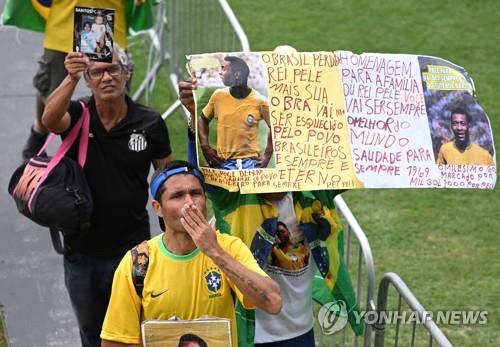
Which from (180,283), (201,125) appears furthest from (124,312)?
(201,125)

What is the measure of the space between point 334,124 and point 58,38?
326cm

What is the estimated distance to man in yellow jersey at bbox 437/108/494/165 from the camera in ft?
14.4

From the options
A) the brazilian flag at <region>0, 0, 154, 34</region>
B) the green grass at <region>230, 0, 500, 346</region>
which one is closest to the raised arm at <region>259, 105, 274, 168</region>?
the green grass at <region>230, 0, 500, 346</region>

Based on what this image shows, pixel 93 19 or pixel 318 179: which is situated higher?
pixel 93 19

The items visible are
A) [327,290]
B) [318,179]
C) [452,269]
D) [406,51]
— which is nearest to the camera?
[318,179]

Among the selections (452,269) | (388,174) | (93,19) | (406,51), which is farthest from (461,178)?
(406,51)

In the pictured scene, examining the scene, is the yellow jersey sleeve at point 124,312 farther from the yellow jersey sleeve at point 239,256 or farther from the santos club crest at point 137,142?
the santos club crest at point 137,142

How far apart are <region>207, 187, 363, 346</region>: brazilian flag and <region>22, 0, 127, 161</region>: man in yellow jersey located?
275 cm

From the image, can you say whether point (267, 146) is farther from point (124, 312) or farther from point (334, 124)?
point (124, 312)

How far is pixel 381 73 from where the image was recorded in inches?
178

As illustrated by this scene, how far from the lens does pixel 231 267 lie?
377 centimetres

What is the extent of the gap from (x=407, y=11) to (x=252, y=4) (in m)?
1.79

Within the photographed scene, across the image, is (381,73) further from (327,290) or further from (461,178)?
(327,290)

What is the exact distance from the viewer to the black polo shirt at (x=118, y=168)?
4.89 metres
